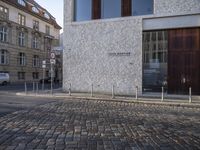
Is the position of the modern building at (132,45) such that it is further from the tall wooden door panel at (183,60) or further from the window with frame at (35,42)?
the window with frame at (35,42)

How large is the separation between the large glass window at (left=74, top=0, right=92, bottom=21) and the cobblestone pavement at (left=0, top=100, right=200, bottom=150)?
1666cm

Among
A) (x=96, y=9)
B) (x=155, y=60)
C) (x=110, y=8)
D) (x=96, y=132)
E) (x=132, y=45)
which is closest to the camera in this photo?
(x=96, y=132)

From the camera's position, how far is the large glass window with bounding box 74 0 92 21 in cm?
2853

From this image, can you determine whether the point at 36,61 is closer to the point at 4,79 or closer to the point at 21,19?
the point at 21,19

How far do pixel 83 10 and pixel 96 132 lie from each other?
20.5 metres

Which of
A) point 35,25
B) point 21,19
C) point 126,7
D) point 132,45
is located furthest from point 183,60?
point 35,25

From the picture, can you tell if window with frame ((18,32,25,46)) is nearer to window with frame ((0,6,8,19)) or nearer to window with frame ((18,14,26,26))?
window with frame ((18,14,26,26))

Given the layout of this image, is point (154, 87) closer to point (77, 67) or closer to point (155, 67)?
point (155, 67)

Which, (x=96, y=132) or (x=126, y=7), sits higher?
(x=126, y=7)

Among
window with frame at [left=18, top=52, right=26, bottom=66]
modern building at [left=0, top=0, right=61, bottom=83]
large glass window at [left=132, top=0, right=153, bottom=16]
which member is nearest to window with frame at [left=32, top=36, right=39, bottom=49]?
modern building at [left=0, top=0, right=61, bottom=83]

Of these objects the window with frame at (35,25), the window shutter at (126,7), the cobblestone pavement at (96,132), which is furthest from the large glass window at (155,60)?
the window with frame at (35,25)

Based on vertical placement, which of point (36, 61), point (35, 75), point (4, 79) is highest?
point (36, 61)

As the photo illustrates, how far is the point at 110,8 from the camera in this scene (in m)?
27.5

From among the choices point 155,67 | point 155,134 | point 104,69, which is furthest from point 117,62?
point 155,134
